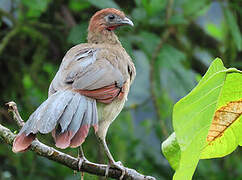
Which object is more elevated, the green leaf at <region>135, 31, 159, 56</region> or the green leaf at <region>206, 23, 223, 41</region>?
the green leaf at <region>135, 31, 159, 56</region>

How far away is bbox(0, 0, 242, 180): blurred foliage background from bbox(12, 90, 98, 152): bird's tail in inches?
60.1

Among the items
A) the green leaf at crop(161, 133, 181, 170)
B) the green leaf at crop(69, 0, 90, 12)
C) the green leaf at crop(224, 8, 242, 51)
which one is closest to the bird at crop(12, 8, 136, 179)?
the green leaf at crop(161, 133, 181, 170)

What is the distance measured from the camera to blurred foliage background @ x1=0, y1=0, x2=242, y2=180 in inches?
180

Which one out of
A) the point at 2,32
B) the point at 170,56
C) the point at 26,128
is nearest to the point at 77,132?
the point at 26,128

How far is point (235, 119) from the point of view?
6.30ft

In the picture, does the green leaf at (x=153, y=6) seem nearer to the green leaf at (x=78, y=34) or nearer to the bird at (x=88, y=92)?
the bird at (x=88, y=92)

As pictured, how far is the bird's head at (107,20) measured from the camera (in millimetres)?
A: 4328

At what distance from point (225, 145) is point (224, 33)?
377cm

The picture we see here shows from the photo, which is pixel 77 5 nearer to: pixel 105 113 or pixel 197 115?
pixel 105 113

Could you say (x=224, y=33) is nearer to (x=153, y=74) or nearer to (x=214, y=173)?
(x=153, y=74)

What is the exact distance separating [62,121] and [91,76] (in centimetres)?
67

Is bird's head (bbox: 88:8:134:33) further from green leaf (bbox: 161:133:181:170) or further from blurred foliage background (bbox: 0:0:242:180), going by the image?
green leaf (bbox: 161:133:181:170)

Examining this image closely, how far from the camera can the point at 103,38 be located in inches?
171

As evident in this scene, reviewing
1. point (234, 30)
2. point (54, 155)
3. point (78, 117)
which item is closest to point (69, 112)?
point (78, 117)
